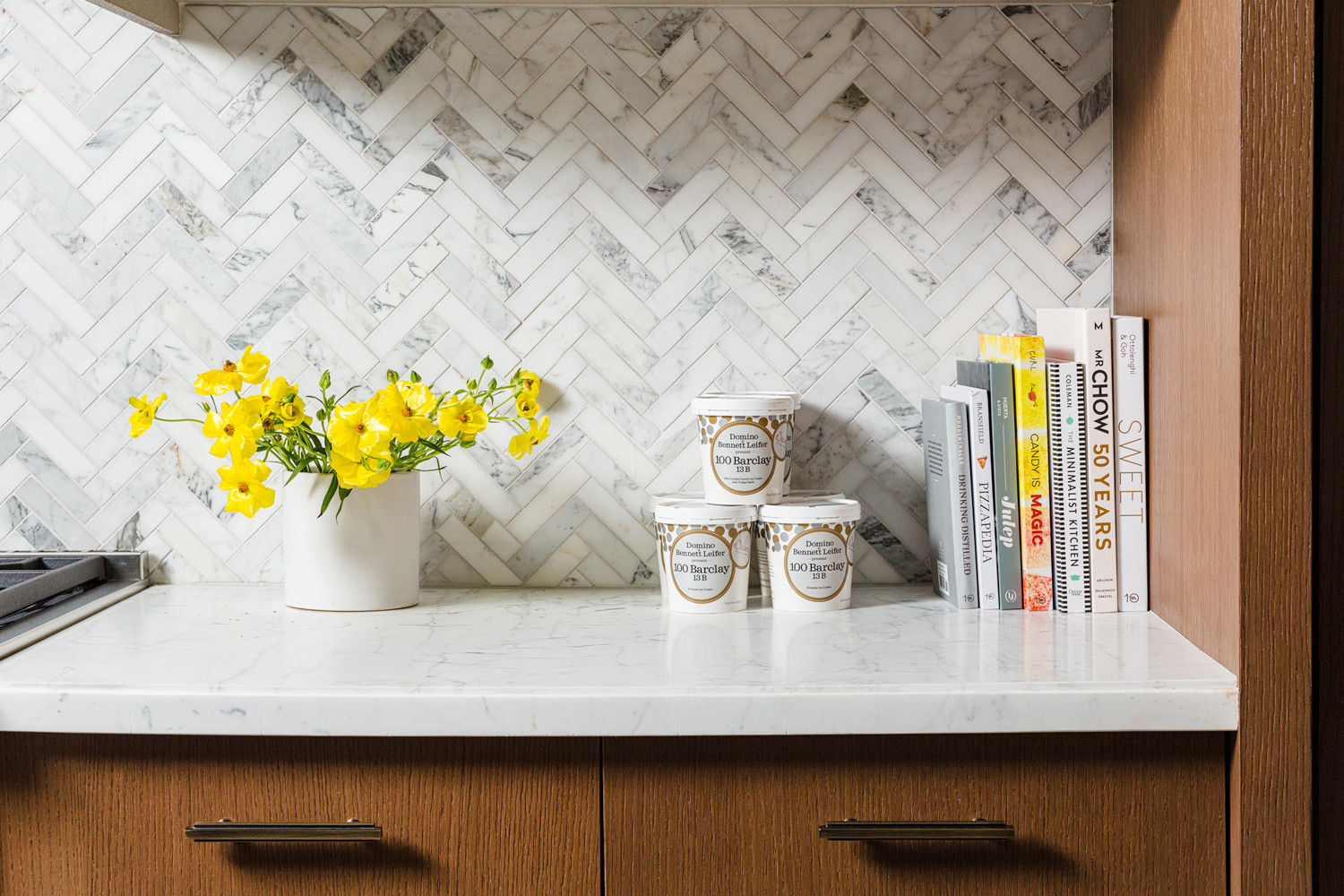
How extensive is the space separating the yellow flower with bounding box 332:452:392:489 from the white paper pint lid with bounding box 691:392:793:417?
0.39 metres

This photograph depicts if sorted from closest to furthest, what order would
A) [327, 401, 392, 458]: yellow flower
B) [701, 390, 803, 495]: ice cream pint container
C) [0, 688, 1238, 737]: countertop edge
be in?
1. [0, 688, 1238, 737]: countertop edge
2. [327, 401, 392, 458]: yellow flower
3. [701, 390, 803, 495]: ice cream pint container

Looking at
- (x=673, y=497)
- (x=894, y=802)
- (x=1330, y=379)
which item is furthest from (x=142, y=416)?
(x=1330, y=379)

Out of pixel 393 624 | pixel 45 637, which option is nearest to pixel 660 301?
pixel 393 624

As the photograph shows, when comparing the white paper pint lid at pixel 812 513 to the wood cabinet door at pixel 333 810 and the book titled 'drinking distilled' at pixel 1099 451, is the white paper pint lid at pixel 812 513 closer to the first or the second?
the book titled 'drinking distilled' at pixel 1099 451

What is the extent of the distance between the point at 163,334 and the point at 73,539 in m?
0.31

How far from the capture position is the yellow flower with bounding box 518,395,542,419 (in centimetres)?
134

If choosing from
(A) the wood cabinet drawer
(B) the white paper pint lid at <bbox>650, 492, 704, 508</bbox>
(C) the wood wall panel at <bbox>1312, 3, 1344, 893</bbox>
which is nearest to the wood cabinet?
(A) the wood cabinet drawer

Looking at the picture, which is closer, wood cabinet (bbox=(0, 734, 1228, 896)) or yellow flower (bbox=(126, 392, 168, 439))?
wood cabinet (bbox=(0, 734, 1228, 896))

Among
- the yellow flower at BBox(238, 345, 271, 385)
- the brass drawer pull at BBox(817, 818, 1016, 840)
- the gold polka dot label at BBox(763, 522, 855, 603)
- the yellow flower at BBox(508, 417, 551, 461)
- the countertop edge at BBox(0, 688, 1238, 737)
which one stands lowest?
the brass drawer pull at BBox(817, 818, 1016, 840)

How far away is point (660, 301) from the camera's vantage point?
4.56 ft

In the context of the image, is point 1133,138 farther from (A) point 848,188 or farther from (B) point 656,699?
(B) point 656,699

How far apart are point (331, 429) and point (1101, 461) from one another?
90 cm

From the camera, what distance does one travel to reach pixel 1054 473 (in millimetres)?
1220

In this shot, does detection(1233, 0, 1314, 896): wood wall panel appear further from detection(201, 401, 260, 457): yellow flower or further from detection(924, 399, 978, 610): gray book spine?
detection(201, 401, 260, 457): yellow flower
